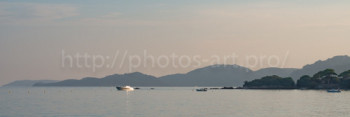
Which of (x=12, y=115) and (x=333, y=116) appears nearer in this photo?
(x=333, y=116)

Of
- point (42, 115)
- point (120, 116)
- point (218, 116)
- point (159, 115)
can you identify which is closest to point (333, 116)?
point (218, 116)

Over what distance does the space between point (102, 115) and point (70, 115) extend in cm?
665

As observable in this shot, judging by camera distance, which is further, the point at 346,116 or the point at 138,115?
the point at 138,115

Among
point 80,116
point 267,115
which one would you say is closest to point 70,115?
point 80,116

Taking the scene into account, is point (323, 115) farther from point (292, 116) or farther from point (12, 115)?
point (12, 115)

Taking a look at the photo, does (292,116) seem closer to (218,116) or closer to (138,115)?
(218,116)

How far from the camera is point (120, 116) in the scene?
97312 mm

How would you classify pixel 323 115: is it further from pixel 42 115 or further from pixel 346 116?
pixel 42 115

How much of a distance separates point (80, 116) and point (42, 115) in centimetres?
938

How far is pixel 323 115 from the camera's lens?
315 ft

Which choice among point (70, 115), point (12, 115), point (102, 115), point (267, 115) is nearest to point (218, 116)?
point (267, 115)

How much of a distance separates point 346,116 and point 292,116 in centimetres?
990

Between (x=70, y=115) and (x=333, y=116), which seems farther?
(x=70, y=115)

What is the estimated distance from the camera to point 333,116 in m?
93.5
